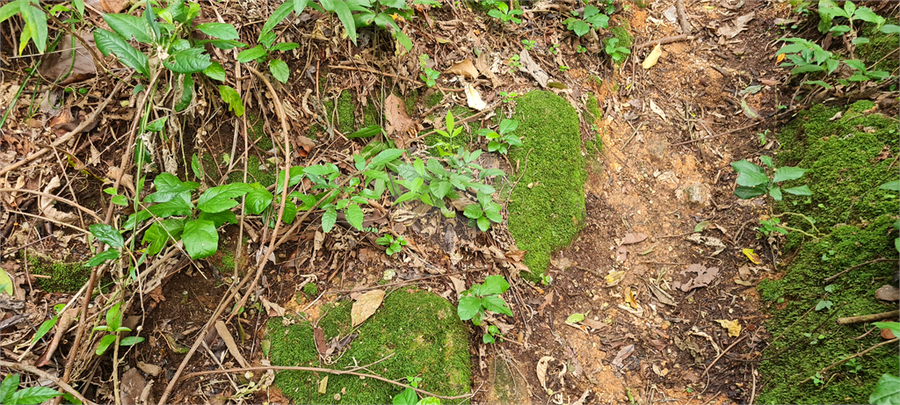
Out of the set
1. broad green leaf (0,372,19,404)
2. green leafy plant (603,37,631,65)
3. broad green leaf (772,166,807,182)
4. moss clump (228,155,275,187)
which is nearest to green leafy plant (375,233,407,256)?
moss clump (228,155,275,187)

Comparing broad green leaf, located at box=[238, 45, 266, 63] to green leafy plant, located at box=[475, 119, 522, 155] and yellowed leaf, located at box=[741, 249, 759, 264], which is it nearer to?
green leafy plant, located at box=[475, 119, 522, 155]

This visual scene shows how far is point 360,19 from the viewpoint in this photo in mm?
2939

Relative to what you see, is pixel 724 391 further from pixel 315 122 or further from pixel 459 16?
pixel 459 16

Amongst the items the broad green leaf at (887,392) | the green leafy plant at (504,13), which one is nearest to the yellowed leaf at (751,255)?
the broad green leaf at (887,392)

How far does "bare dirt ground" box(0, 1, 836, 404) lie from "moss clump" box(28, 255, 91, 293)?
0.04m

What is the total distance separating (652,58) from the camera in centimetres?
456

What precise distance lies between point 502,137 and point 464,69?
0.76 metres

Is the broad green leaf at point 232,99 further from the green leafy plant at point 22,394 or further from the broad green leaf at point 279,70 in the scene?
the green leafy plant at point 22,394

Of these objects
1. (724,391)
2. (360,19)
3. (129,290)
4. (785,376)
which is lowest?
(724,391)

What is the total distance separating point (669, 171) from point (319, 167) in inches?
121

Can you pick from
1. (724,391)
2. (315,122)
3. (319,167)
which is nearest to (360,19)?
(315,122)

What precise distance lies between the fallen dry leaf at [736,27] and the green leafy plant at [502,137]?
10.2 ft

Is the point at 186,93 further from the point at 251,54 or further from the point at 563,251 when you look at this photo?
the point at 563,251

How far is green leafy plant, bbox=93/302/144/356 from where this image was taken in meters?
2.08
